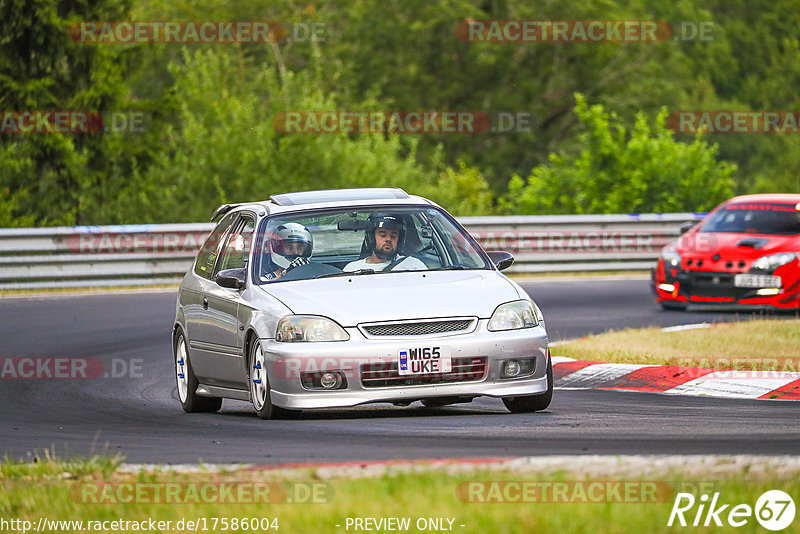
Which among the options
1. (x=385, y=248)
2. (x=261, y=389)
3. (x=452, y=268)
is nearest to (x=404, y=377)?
(x=261, y=389)

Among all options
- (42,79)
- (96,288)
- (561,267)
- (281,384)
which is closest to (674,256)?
(561,267)

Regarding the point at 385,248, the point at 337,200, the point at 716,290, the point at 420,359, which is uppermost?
the point at 337,200

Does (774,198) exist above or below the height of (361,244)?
below

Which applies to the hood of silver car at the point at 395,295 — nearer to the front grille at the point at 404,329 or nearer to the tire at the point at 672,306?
the front grille at the point at 404,329

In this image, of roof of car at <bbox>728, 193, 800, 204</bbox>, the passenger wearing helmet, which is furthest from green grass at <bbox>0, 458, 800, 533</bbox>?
roof of car at <bbox>728, 193, 800, 204</bbox>

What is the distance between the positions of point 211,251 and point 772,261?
28.1ft

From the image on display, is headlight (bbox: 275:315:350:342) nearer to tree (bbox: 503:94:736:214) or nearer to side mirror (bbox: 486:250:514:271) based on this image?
side mirror (bbox: 486:250:514:271)

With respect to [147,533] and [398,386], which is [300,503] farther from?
[398,386]

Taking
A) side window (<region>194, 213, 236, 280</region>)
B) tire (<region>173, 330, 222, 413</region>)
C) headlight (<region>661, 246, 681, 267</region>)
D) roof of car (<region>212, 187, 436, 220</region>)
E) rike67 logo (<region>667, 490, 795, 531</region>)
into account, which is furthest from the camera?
headlight (<region>661, 246, 681, 267</region>)

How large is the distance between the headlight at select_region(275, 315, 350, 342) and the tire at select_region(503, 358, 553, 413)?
4.25 feet

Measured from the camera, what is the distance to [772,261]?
17875mm

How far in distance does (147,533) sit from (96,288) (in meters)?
16.7

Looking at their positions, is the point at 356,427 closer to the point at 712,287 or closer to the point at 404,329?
the point at 404,329

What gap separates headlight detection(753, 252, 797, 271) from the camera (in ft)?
58.5
